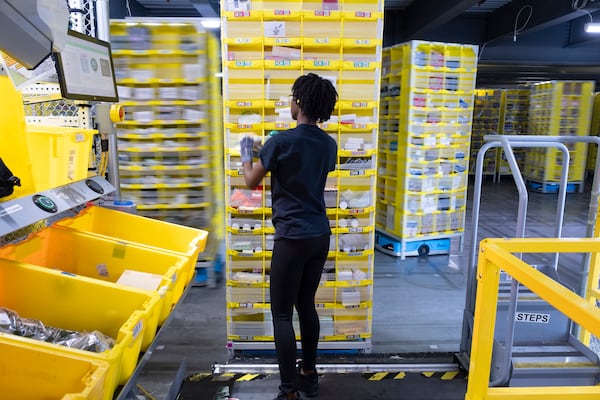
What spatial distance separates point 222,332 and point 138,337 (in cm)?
282

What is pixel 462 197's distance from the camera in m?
6.48

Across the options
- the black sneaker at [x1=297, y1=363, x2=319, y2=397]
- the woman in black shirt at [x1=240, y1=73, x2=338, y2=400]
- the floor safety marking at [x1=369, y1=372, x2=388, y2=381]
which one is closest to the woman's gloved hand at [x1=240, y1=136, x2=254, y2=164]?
the woman in black shirt at [x1=240, y1=73, x2=338, y2=400]

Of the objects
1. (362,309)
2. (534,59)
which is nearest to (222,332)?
(362,309)

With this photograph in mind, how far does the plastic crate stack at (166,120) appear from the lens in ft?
15.6

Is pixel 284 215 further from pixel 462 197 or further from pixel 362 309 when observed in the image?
pixel 462 197

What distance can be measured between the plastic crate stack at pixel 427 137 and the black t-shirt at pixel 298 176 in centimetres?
389

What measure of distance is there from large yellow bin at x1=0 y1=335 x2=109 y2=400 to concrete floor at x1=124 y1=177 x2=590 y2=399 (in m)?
0.98

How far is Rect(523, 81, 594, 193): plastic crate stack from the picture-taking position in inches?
455

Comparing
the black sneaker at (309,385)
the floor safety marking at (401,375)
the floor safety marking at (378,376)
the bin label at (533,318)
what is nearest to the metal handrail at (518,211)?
the bin label at (533,318)

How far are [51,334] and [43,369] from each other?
1.10 feet

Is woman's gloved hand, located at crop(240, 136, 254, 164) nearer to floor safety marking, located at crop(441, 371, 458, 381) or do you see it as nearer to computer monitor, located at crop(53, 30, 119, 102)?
computer monitor, located at crop(53, 30, 119, 102)

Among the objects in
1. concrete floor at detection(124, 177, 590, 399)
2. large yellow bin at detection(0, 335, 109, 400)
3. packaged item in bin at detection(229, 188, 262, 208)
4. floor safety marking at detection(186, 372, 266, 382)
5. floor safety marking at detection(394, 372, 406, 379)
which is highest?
packaged item in bin at detection(229, 188, 262, 208)

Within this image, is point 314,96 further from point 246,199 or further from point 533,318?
point 533,318

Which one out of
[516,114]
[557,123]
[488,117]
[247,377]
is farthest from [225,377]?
[516,114]
